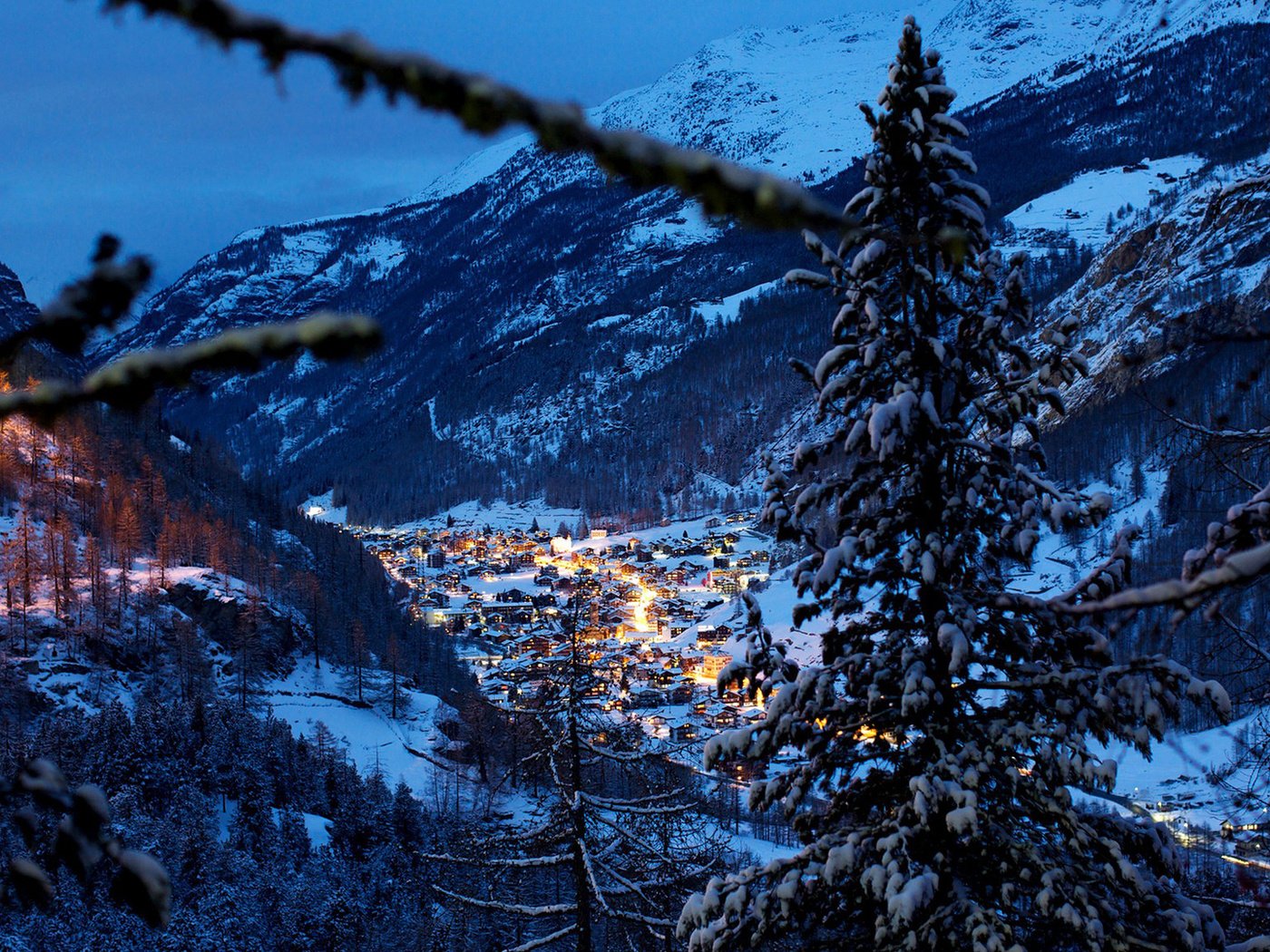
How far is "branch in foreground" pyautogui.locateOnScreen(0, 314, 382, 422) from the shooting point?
3.64 ft

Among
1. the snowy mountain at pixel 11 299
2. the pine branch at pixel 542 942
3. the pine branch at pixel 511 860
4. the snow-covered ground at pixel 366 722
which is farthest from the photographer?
the snowy mountain at pixel 11 299

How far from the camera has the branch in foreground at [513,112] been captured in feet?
3.31

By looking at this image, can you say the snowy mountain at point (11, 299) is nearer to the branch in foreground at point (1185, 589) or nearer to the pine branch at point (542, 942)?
the pine branch at point (542, 942)

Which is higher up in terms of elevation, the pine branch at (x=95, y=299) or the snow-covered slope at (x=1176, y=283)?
the snow-covered slope at (x=1176, y=283)

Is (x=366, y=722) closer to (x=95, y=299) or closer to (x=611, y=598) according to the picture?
(x=611, y=598)

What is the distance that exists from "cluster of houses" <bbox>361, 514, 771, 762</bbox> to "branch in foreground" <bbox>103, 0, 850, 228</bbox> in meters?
9.37

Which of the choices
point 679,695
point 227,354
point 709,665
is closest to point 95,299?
point 227,354

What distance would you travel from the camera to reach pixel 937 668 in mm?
6602

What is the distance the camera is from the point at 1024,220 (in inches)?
7800

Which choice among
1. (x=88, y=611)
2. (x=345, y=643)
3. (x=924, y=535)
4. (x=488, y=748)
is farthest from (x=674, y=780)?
(x=345, y=643)

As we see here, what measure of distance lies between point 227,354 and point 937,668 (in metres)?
6.25

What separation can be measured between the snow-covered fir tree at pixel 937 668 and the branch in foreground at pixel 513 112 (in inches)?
194

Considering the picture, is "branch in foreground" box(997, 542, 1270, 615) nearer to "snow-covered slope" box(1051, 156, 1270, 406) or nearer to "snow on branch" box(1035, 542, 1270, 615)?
"snow on branch" box(1035, 542, 1270, 615)

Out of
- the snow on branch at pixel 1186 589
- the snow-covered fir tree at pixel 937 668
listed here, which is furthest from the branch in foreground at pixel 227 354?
the snow-covered fir tree at pixel 937 668
